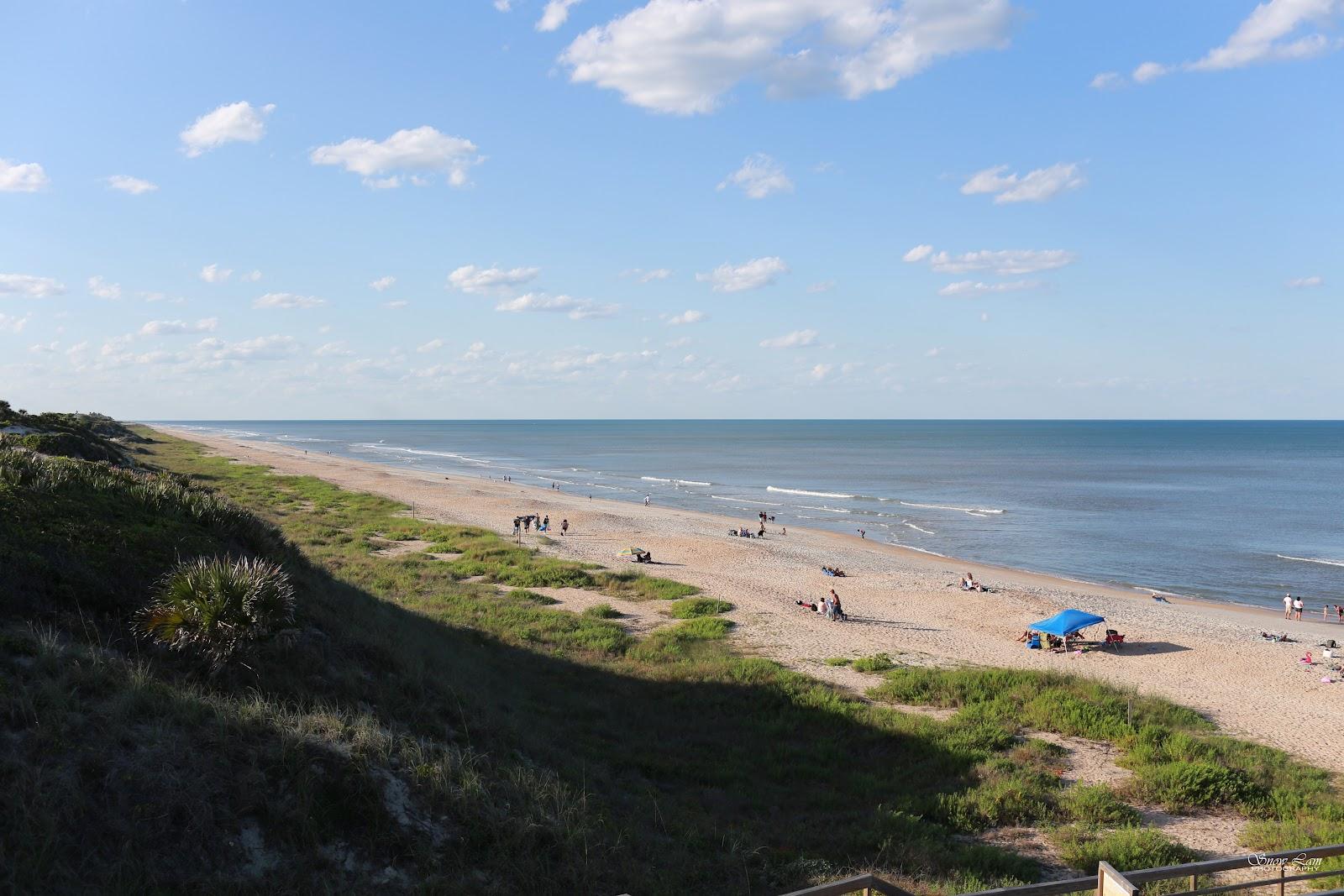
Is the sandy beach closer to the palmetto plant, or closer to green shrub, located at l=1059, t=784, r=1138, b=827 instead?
green shrub, located at l=1059, t=784, r=1138, b=827

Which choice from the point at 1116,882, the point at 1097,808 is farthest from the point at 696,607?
the point at 1116,882

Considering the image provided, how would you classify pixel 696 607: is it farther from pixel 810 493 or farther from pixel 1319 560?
pixel 810 493

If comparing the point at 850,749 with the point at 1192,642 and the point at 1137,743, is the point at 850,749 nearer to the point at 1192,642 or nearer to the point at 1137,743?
the point at 1137,743

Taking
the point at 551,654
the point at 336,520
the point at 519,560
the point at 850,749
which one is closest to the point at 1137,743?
the point at 850,749

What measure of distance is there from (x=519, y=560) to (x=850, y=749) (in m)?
22.8

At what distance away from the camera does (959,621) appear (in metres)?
28.9

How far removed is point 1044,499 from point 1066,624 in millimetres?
54285

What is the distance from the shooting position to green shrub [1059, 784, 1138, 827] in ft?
39.8

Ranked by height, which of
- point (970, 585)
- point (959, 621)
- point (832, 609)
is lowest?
point (959, 621)

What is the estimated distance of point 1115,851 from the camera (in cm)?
1067

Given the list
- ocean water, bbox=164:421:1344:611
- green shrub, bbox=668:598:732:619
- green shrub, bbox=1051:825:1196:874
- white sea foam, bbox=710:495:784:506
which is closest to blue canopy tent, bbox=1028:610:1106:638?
green shrub, bbox=668:598:732:619

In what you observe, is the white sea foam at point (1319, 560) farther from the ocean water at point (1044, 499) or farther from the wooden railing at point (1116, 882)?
the wooden railing at point (1116, 882)

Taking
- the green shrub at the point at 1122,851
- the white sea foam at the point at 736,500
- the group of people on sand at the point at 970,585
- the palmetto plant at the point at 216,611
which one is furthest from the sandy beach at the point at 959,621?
the white sea foam at the point at 736,500

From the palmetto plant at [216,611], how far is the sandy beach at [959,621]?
13330 millimetres
